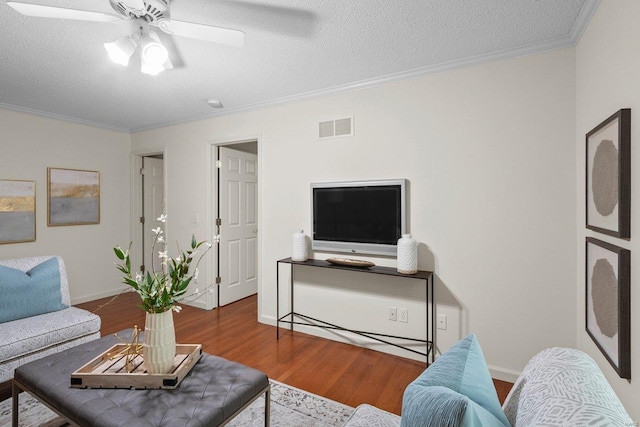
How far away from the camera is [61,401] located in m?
1.41

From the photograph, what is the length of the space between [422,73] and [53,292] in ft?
11.9

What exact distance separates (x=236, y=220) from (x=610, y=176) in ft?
12.5

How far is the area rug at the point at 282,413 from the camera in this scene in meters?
1.89

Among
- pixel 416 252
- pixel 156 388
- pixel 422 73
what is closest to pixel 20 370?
pixel 156 388

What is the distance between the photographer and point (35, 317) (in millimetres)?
2486

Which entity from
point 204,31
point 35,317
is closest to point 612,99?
point 204,31

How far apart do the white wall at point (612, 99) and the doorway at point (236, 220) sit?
3.35 metres

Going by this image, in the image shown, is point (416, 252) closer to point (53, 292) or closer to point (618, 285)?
point (618, 285)

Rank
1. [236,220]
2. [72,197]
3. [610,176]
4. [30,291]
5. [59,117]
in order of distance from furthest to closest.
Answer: [236,220] → [72,197] → [59,117] → [30,291] → [610,176]

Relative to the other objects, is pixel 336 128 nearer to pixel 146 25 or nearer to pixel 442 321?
pixel 146 25

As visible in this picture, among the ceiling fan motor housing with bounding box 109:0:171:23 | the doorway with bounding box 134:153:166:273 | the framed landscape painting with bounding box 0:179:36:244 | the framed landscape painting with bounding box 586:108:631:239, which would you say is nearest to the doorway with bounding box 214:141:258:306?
the doorway with bounding box 134:153:166:273

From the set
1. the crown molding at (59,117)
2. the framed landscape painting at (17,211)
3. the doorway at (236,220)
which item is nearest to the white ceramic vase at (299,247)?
the doorway at (236,220)

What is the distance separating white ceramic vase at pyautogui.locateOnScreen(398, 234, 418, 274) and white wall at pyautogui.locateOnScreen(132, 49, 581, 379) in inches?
6.4

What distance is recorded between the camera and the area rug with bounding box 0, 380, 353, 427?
1892mm
